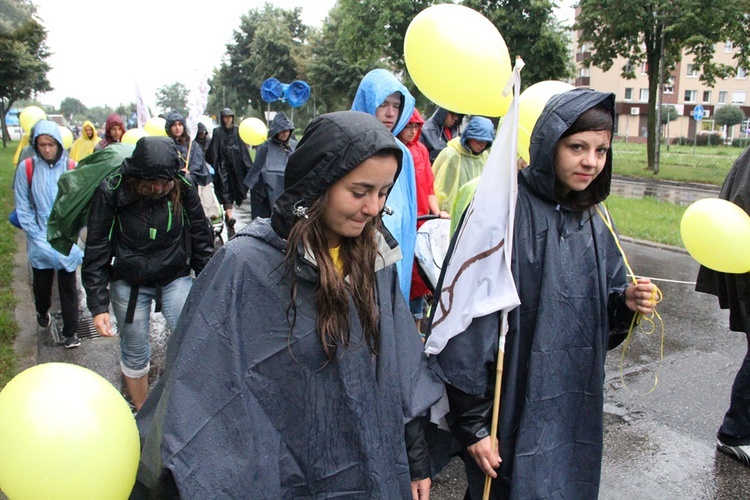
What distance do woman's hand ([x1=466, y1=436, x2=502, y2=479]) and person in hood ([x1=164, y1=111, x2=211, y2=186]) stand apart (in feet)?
19.0

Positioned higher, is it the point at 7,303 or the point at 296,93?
the point at 296,93

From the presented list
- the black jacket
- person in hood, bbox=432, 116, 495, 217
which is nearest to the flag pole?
the black jacket

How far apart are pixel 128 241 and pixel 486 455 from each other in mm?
2397

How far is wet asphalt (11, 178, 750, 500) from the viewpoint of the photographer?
343 centimetres

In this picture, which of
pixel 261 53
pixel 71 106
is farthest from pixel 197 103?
pixel 71 106

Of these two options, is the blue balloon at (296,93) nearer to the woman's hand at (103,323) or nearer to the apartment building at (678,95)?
the woman's hand at (103,323)

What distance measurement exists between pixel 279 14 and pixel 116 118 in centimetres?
4265

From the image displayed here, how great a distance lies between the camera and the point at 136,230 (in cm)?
357

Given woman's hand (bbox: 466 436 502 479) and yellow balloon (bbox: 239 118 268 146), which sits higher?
yellow balloon (bbox: 239 118 268 146)

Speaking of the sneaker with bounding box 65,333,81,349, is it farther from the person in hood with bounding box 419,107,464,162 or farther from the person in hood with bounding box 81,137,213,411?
the person in hood with bounding box 419,107,464,162

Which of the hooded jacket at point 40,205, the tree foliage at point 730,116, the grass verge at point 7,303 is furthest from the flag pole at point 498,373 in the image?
the tree foliage at point 730,116

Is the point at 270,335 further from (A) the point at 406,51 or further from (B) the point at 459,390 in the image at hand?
(A) the point at 406,51

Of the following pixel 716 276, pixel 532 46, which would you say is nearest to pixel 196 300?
pixel 716 276

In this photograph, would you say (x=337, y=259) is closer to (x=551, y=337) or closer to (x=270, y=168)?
(x=551, y=337)
